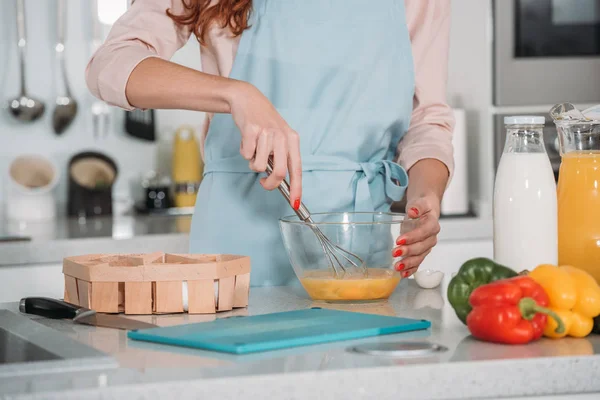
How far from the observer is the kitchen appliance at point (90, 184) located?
8.66 ft

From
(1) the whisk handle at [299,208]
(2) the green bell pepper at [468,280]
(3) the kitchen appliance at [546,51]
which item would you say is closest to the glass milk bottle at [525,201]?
(2) the green bell pepper at [468,280]

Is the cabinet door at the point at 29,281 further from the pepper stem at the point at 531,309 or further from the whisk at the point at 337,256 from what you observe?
the pepper stem at the point at 531,309

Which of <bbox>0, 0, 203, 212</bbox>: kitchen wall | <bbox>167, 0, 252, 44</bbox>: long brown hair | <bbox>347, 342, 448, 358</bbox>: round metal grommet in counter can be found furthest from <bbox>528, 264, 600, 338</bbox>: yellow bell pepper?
<bbox>0, 0, 203, 212</bbox>: kitchen wall

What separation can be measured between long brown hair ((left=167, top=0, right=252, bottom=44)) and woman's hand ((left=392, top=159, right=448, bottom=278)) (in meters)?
0.38

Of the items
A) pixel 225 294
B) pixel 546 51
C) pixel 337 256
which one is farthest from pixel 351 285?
pixel 546 51

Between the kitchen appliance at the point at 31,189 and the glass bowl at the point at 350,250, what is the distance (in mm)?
1523

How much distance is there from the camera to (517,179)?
3.60 feet

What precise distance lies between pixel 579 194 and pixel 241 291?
440mm

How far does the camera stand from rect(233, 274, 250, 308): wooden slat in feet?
3.74

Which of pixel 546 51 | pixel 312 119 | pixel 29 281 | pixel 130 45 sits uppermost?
pixel 546 51

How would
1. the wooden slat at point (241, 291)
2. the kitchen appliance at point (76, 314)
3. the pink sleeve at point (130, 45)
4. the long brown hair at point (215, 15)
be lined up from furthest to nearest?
the long brown hair at point (215, 15)
the pink sleeve at point (130, 45)
the wooden slat at point (241, 291)
the kitchen appliance at point (76, 314)

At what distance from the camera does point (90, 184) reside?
2.65m

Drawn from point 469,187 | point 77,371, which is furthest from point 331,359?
point 469,187

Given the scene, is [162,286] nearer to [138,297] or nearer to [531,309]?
[138,297]
